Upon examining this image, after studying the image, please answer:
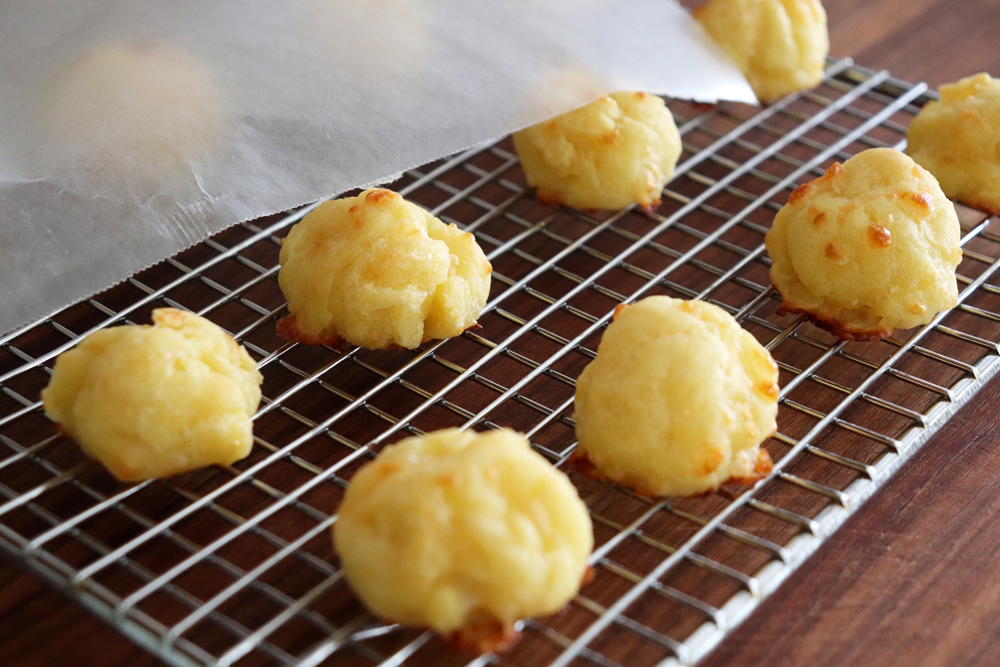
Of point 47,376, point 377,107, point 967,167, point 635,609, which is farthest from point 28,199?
point 967,167

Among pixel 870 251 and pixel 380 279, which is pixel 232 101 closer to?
pixel 380 279

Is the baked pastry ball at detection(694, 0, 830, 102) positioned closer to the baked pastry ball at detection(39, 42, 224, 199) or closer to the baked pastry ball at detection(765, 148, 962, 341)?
the baked pastry ball at detection(765, 148, 962, 341)

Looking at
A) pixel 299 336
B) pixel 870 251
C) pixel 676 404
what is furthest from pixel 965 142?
pixel 299 336

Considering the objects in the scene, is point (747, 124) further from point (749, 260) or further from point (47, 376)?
point (47, 376)

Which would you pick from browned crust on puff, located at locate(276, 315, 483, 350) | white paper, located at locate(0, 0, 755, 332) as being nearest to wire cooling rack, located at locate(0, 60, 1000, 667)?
browned crust on puff, located at locate(276, 315, 483, 350)

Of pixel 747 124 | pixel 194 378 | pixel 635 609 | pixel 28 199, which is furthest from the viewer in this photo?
pixel 747 124

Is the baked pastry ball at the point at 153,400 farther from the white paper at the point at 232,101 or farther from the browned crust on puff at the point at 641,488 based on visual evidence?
the browned crust on puff at the point at 641,488
